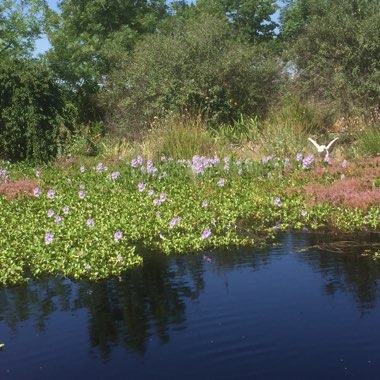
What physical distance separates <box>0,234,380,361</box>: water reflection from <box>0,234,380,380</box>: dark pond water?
0.04 feet

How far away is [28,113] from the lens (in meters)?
20.1

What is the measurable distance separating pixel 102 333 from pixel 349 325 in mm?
2167

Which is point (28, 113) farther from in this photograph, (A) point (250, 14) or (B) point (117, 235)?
(A) point (250, 14)

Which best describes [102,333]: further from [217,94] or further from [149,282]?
[217,94]

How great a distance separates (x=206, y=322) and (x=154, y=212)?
14.0 ft

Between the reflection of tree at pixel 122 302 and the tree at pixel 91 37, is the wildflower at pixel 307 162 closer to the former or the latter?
the reflection of tree at pixel 122 302

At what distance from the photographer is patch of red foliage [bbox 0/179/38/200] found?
12.3 metres

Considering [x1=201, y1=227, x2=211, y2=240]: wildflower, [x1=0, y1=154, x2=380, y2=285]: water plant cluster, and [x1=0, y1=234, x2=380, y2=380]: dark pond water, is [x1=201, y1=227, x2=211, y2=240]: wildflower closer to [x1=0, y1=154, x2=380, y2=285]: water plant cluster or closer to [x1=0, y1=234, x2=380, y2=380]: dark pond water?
[x1=0, y1=154, x2=380, y2=285]: water plant cluster

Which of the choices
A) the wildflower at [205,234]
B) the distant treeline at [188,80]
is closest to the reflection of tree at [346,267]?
the wildflower at [205,234]

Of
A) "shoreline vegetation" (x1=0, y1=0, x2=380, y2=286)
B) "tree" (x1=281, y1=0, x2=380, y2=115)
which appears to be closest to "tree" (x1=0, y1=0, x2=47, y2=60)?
"shoreline vegetation" (x1=0, y1=0, x2=380, y2=286)

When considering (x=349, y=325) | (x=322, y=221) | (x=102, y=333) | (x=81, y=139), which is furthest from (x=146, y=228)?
(x=81, y=139)

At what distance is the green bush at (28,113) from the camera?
20.1m

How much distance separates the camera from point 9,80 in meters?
20.6

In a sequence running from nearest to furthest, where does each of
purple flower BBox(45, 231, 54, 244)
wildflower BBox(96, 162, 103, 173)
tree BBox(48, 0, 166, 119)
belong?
purple flower BBox(45, 231, 54, 244) → wildflower BBox(96, 162, 103, 173) → tree BBox(48, 0, 166, 119)
